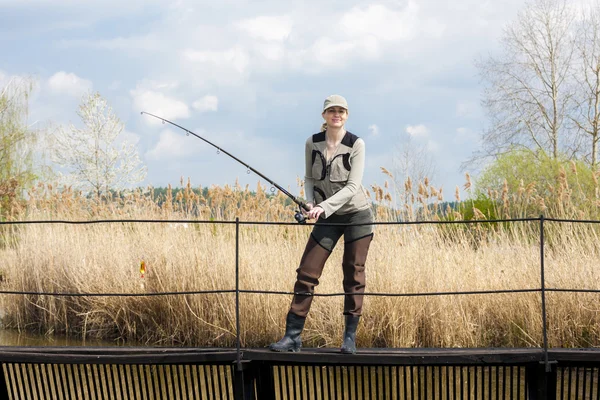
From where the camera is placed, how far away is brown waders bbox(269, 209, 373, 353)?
4.34m

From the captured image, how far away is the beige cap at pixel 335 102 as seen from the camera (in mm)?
4248

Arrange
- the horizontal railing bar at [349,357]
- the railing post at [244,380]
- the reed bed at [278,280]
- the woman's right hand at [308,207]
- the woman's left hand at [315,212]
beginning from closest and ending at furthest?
the woman's left hand at [315,212] → the woman's right hand at [308,207] → the horizontal railing bar at [349,357] → the railing post at [244,380] → the reed bed at [278,280]

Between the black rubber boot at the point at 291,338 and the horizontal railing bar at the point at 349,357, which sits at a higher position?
the black rubber boot at the point at 291,338

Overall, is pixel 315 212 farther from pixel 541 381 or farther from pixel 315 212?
pixel 541 381

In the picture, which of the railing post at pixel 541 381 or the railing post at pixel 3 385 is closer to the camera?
the railing post at pixel 541 381

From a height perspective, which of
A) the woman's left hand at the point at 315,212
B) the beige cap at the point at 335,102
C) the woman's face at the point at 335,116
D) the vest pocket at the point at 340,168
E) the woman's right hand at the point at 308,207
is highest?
the beige cap at the point at 335,102

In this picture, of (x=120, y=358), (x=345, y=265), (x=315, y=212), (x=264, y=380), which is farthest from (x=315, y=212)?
(x=120, y=358)

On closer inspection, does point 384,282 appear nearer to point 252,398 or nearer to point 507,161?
point 252,398

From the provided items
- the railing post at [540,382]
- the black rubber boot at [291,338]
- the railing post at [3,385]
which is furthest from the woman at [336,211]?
the railing post at [3,385]

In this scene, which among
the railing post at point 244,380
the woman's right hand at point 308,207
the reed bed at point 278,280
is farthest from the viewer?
the reed bed at point 278,280

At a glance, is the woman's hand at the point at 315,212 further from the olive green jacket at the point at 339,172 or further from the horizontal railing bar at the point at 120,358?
the horizontal railing bar at the point at 120,358

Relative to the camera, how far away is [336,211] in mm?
4410

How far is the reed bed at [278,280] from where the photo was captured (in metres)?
7.05

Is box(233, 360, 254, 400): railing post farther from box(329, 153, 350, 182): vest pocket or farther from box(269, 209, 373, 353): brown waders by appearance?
box(329, 153, 350, 182): vest pocket
